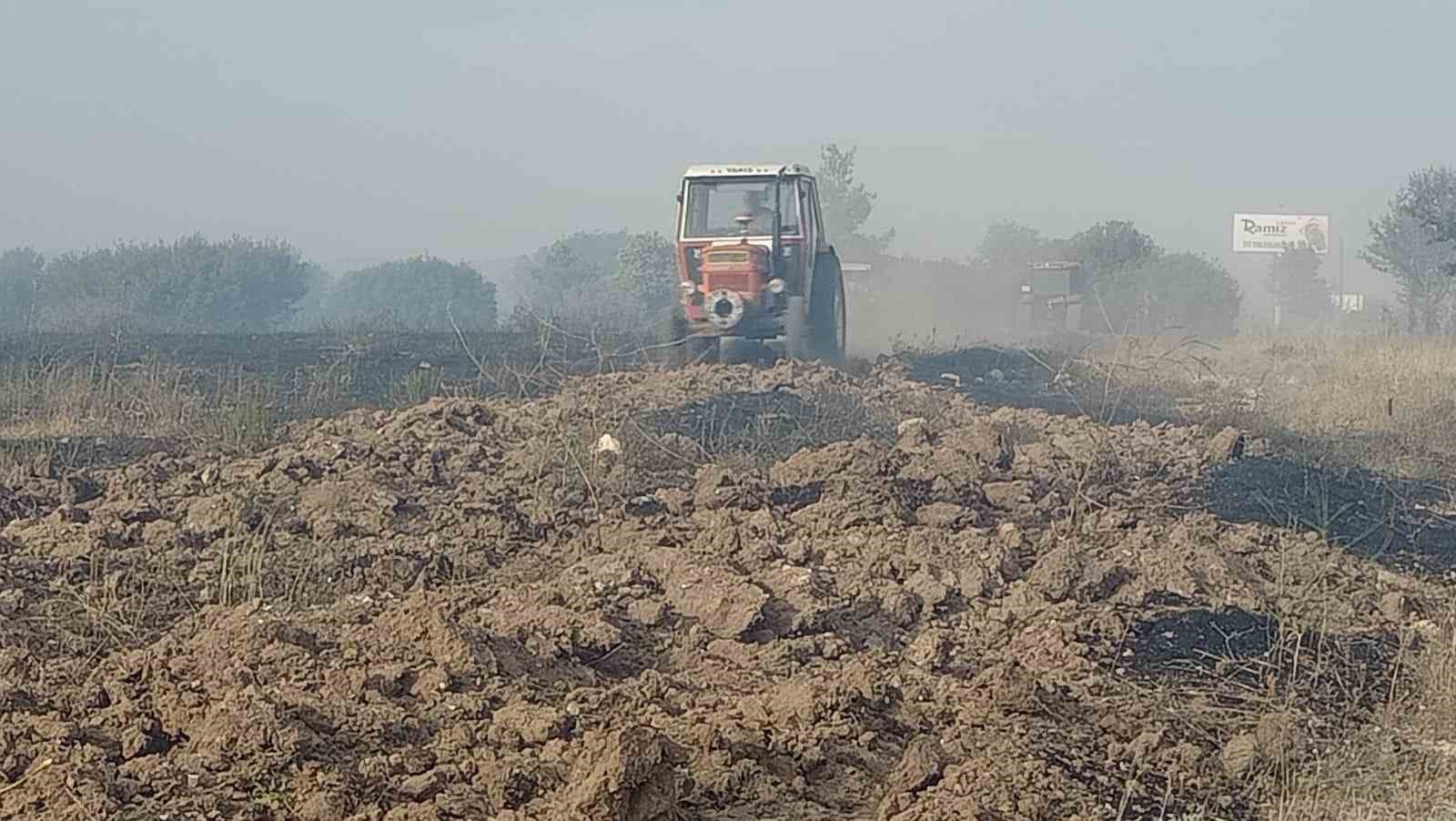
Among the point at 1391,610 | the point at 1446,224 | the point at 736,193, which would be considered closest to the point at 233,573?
the point at 1391,610

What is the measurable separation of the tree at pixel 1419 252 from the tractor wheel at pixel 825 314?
17.3 meters

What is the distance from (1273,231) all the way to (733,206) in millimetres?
47605

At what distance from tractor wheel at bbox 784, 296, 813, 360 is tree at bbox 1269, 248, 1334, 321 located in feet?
123

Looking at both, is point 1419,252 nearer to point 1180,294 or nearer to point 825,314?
point 1180,294

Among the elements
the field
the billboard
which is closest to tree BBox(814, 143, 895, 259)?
the billboard

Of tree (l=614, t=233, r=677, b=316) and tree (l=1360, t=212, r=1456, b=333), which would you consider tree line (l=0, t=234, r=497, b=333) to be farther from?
tree (l=1360, t=212, r=1456, b=333)

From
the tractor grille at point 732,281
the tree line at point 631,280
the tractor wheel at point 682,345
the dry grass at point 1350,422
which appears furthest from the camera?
the tree line at point 631,280

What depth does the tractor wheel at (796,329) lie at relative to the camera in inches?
617

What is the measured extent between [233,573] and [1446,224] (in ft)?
78.3

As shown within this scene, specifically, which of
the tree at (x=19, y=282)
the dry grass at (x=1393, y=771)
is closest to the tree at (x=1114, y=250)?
the tree at (x=19, y=282)

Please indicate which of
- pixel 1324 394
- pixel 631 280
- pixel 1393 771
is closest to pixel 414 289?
pixel 631 280

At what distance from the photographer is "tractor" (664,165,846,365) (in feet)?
50.7

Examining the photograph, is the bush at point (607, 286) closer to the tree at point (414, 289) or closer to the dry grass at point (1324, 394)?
the tree at point (414, 289)

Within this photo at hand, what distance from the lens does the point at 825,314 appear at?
55.7 ft
